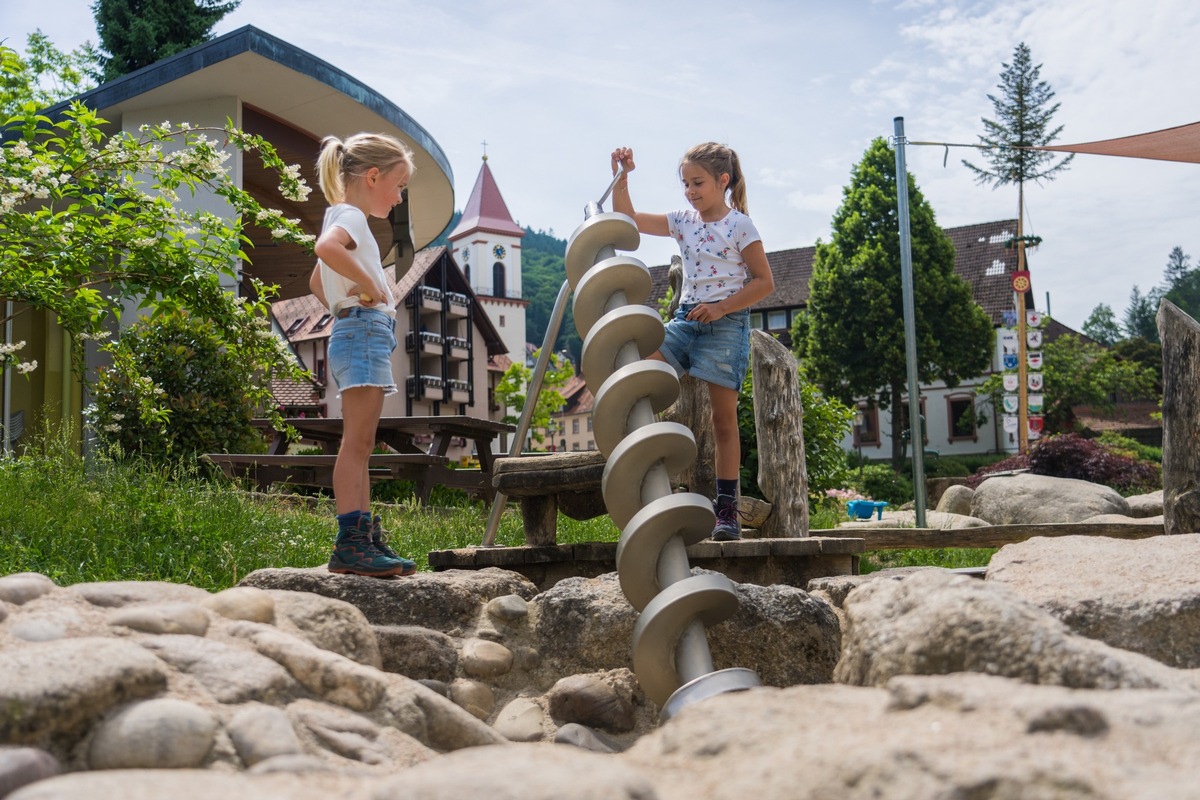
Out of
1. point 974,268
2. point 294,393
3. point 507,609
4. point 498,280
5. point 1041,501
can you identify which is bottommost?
point 1041,501

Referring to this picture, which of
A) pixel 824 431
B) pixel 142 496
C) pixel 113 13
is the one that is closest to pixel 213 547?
pixel 142 496

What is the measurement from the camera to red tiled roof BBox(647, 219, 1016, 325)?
40656 millimetres

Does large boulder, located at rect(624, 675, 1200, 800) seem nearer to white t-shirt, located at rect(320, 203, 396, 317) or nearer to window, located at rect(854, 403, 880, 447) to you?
white t-shirt, located at rect(320, 203, 396, 317)

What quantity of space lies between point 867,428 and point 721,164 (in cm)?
3950

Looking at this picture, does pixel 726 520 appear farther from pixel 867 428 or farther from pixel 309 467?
pixel 867 428

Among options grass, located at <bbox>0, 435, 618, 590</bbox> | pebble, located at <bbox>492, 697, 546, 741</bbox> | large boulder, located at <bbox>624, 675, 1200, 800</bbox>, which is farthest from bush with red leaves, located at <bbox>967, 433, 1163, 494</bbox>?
large boulder, located at <bbox>624, 675, 1200, 800</bbox>

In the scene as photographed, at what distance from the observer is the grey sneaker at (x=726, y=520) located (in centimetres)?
427

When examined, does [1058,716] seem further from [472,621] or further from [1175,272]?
[1175,272]

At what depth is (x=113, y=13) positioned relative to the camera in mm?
21500

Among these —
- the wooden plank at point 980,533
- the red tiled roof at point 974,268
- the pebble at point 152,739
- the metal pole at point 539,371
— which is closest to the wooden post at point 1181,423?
the wooden plank at point 980,533

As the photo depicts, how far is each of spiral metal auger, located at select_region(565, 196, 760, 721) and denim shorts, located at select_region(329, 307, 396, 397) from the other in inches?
25.5

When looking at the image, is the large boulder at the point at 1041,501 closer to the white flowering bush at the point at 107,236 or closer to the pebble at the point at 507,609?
the white flowering bush at the point at 107,236

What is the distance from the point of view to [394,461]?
8883mm

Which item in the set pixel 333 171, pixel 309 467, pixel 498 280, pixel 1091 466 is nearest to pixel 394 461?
pixel 309 467
